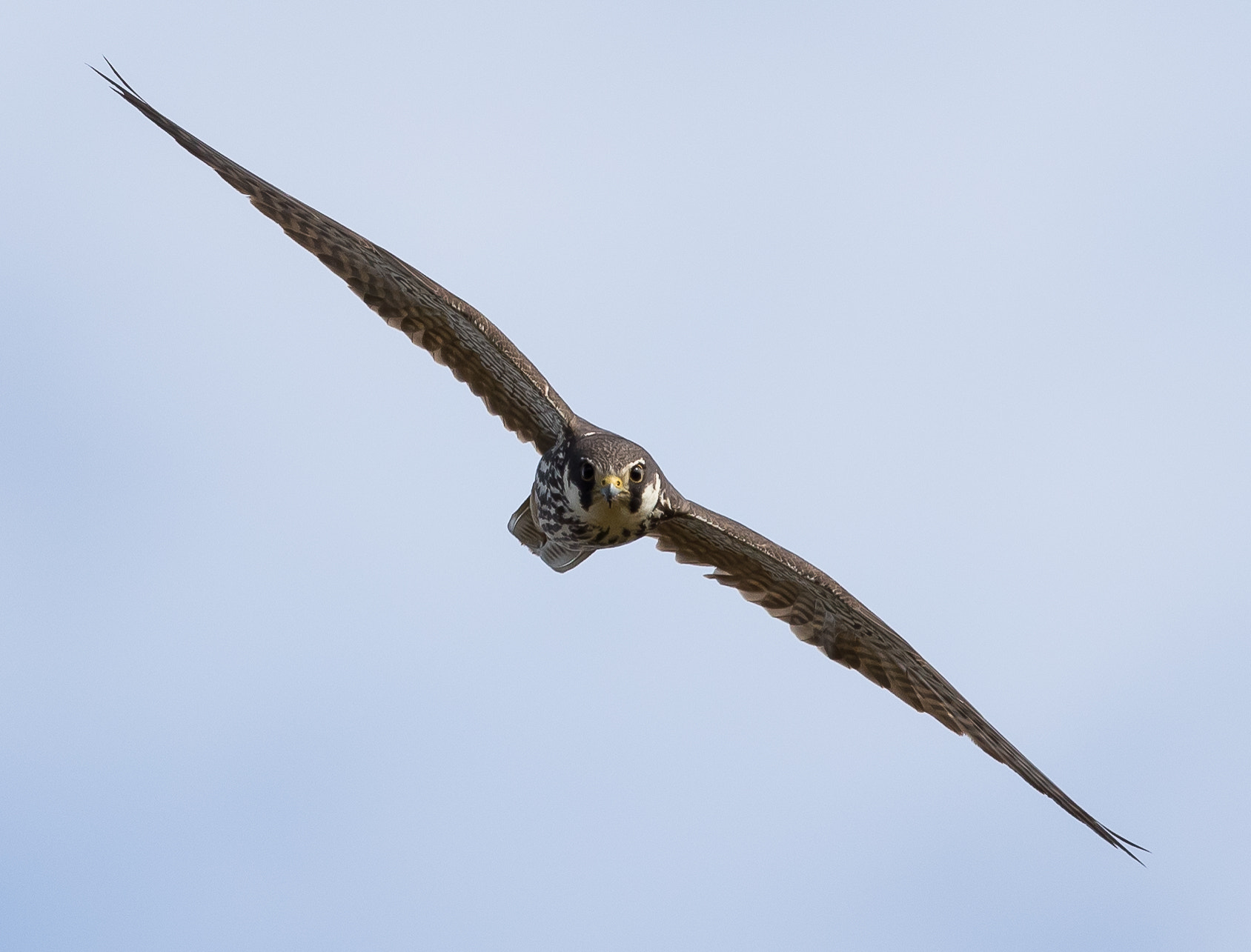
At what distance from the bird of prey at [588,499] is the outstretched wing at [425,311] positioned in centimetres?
1

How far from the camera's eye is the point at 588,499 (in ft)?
37.8

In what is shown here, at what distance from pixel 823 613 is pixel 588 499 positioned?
2.63 metres

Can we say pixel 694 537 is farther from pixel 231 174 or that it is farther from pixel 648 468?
pixel 231 174

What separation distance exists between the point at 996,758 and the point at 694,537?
3.01 meters

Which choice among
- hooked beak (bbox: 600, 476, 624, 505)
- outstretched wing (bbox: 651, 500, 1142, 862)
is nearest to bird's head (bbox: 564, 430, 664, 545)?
hooked beak (bbox: 600, 476, 624, 505)

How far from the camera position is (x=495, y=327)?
12203 mm

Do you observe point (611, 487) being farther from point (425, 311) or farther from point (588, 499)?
point (425, 311)

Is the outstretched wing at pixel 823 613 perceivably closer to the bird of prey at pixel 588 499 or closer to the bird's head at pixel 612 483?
the bird of prey at pixel 588 499

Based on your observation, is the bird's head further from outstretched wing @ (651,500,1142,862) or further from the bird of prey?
outstretched wing @ (651,500,1142,862)

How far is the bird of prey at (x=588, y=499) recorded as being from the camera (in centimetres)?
1157

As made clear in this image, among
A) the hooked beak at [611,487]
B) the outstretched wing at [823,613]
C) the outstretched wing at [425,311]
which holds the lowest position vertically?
the hooked beak at [611,487]

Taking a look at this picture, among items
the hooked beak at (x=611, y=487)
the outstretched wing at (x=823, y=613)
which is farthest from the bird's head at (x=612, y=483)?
the outstretched wing at (x=823, y=613)

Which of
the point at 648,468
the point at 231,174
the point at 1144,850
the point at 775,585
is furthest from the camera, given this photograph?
the point at 775,585

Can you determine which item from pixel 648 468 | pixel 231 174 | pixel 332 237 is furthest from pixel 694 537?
pixel 231 174
